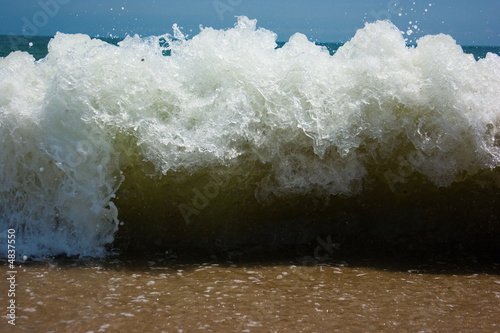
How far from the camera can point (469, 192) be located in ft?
11.9

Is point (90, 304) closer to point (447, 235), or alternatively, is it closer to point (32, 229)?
point (32, 229)

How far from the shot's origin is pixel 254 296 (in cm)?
267

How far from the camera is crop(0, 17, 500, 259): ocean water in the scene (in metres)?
3.37

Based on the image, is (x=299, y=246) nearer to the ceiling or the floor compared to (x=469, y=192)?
nearer to the floor

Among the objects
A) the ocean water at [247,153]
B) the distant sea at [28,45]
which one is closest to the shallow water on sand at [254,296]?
the ocean water at [247,153]

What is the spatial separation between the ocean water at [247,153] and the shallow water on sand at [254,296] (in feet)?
1.20

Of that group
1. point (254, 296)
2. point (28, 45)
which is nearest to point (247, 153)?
point (254, 296)

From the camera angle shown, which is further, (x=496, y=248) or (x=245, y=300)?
(x=496, y=248)

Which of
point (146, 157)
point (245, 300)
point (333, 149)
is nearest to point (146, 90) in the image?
point (146, 157)

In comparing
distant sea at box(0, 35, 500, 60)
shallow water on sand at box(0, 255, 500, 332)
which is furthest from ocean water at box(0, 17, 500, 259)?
distant sea at box(0, 35, 500, 60)

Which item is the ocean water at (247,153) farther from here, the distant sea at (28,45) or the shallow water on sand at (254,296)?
Answer: the distant sea at (28,45)

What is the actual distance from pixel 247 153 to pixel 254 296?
3.72 feet

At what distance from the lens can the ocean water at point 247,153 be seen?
3373mm

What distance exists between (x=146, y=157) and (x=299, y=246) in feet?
4.32
